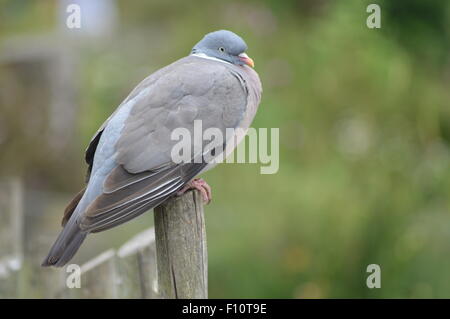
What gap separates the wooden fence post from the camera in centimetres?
316

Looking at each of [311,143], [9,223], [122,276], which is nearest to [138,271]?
[122,276]

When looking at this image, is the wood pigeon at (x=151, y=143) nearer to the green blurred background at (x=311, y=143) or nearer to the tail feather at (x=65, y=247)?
the tail feather at (x=65, y=247)

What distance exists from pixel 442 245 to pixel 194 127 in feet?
9.52

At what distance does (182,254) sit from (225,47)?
149 centimetres

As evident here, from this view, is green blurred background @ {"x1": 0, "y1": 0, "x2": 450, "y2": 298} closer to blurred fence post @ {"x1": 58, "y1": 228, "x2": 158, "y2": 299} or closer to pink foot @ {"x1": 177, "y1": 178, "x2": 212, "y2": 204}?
blurred fence post @ {"x1": 58, "y1": 228, "x2": 158, "y2": 299}

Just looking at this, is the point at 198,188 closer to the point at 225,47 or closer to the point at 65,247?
the point at 65,247

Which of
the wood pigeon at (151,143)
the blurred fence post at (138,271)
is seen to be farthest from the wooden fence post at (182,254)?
the blurred fence post at (138,271)

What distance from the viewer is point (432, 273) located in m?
5.53

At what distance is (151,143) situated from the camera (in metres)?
3.52

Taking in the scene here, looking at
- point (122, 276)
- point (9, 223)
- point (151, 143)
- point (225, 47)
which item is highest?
point (225, 47)

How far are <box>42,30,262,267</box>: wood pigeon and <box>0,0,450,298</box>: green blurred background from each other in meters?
1.99

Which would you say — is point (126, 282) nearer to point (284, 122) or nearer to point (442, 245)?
point (442, 245)

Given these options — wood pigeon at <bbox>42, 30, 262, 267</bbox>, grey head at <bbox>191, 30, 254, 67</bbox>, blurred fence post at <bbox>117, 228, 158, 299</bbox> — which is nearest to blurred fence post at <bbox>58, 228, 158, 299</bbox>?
blurred fence post at <bbox>117, 228, 158, 299</bbox>

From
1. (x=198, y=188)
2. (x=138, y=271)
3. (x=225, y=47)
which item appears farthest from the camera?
(x=225, y=47)
